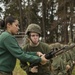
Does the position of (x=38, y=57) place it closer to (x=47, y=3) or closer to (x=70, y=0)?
(x=70, y=0)

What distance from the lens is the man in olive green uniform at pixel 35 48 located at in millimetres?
5557

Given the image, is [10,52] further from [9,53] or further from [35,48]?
[35,48]

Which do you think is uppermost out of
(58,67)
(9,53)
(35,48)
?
(9,53)

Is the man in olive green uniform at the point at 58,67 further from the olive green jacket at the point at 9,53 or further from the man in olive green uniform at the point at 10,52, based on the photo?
the olive green jacket at the point at 9,53

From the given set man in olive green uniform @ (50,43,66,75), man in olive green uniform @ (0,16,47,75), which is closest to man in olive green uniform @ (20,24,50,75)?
man in olive green uniform @ (0,16,47,75)

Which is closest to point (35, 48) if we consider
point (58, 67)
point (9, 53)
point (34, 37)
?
point (34, 37)

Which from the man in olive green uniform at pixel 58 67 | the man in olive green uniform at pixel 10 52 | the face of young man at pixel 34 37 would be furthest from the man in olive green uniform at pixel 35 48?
the man in olive green uniform at pixel 58 67

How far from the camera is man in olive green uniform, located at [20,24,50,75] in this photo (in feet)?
18.2

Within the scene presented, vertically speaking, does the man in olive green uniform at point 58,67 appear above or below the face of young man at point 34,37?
below

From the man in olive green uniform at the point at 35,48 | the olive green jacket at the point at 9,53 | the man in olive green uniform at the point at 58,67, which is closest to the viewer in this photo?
the olive green jacket at the point at 9,53

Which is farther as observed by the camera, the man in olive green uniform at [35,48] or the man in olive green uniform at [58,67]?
the man in olive green uniform at [58,67]

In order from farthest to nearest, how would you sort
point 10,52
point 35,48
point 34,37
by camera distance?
point 35,48 → point 34,37 → point 10,52

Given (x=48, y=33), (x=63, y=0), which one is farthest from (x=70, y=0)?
(x=48, y=33)

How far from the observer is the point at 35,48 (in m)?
5.75
